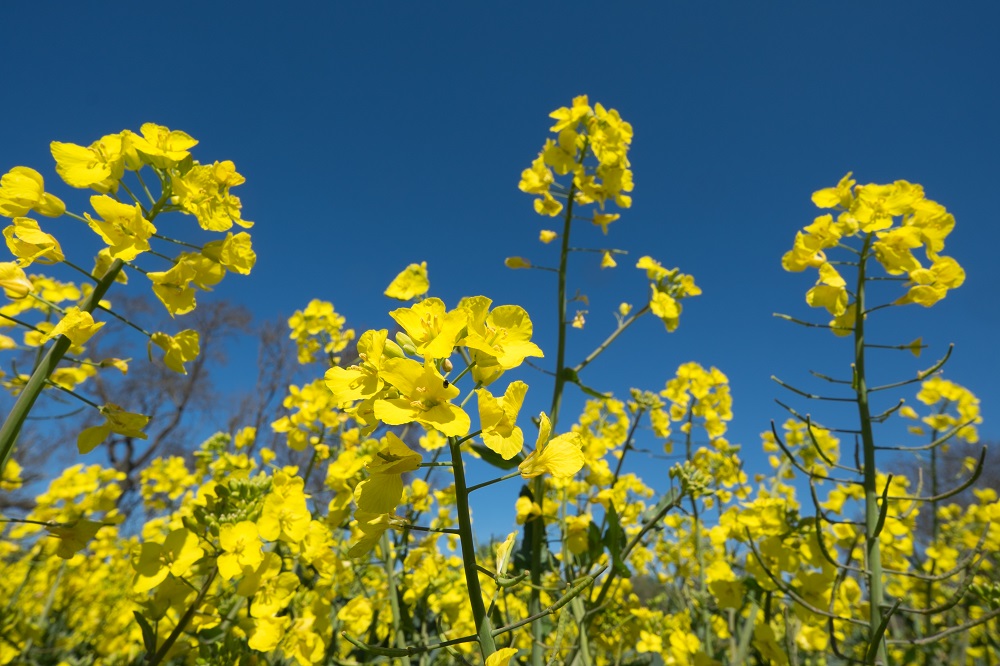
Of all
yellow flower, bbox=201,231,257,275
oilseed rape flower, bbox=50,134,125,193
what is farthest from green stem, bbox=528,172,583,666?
oilseed rape flower, bbox=50,134,125,193

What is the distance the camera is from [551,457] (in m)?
1.06

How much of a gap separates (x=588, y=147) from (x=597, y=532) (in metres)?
1.81

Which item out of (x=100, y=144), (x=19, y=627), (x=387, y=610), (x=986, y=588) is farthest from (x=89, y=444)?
(x=986, y=588)

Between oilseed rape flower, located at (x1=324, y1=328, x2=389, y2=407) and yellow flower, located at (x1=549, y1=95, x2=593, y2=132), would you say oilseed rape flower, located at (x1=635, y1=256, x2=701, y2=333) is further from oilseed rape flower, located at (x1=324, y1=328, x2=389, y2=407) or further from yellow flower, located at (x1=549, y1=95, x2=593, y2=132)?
oilseed rape flower, located at (x1=324, y1=328, x2=389, y2=407)

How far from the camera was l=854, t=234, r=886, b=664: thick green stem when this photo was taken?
62.4 inches

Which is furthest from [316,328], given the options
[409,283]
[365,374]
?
[365,374]

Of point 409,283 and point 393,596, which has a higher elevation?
point 409,283

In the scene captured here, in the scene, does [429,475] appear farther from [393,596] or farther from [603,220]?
[603,220]

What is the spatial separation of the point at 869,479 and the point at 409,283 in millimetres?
1944

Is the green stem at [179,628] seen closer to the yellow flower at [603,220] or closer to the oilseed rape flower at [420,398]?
the oilseed rape flower at [420,398]

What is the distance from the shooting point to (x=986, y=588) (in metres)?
2.06

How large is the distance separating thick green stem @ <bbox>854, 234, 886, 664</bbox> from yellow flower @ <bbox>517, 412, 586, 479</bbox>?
3.52 ft

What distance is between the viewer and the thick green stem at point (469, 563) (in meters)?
0.93

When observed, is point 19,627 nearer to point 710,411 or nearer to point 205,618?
point 205,618
